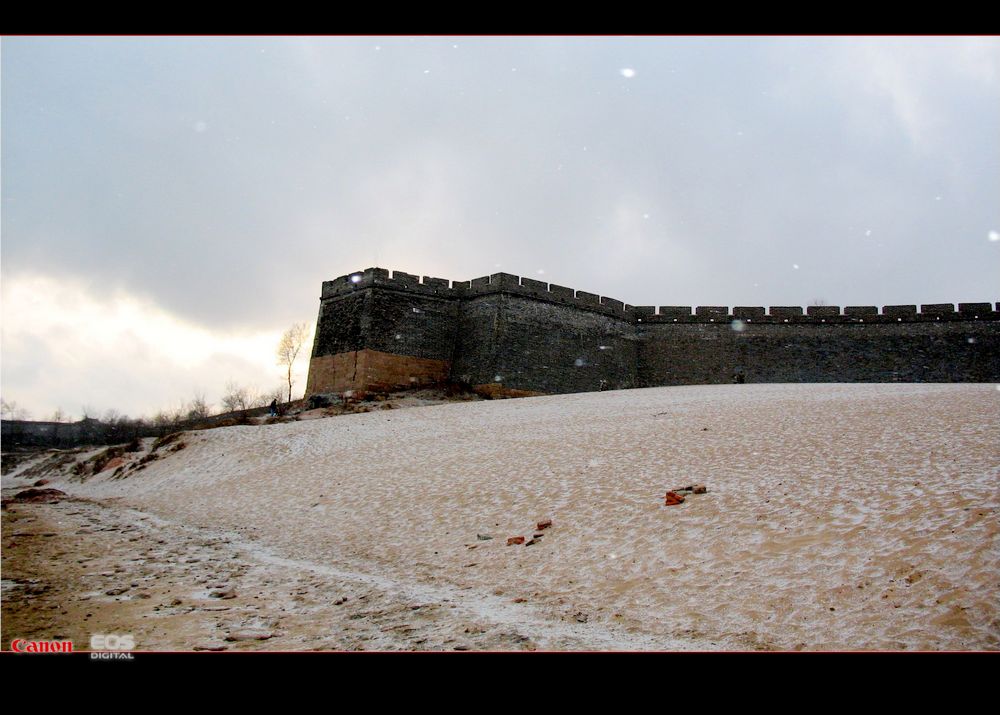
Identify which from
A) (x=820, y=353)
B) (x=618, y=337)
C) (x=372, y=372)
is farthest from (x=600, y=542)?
(x=820, y=353)

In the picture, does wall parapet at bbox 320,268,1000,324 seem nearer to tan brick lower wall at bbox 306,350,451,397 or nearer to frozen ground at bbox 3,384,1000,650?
tan brick lower wall at bbox 306,350,451,397

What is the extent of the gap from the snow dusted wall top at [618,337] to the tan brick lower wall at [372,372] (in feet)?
0.97

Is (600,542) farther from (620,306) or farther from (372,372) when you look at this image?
(620,306)

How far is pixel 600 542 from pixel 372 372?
22.1 metres

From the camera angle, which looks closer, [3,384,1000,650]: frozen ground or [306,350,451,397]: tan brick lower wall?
[3,384,1000,650]: frozen ground

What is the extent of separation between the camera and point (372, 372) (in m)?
28.7

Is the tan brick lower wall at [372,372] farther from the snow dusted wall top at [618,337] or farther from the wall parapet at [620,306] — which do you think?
the wall parapet at [620,306]

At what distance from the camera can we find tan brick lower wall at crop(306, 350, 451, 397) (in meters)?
28.7

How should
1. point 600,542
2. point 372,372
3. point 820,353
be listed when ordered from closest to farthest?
point 600,542, point 372,372, point 820,353

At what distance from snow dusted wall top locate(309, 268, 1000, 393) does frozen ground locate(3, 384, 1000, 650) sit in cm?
1335

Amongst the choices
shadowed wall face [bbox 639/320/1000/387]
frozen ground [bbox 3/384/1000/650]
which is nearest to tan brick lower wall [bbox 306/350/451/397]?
shadowed wall face [bbox 639/320/1000/387]

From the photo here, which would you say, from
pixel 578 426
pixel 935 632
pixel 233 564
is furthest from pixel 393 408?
pixel 935 632
